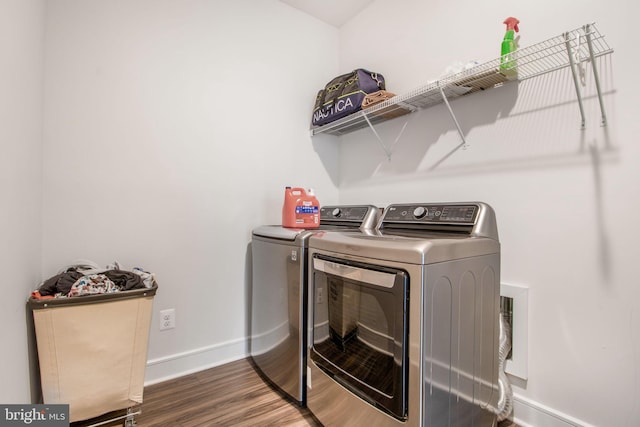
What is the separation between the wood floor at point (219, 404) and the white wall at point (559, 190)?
0.41 metres

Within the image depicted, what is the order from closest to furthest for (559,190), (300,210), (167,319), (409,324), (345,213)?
1. (409,324)
2. (559,190)
3. (167,319)
4. (300,210)
5. (345,213)

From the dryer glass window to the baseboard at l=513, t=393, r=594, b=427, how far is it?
83 centimetres

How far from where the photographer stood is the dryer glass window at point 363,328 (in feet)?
3.34

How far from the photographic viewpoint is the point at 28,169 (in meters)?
1.19

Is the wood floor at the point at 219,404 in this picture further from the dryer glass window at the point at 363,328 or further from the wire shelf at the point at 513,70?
the wire shelf at the point at 513,70

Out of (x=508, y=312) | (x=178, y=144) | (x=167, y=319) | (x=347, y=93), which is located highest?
(x=347, y=93)

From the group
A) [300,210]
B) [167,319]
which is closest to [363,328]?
[300,210]

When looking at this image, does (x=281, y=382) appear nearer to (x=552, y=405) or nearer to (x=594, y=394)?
(x=552, y=405)

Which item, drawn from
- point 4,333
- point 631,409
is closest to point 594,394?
point 631,409

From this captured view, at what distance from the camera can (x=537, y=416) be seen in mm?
1378

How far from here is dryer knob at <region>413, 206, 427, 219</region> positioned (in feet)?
5.03

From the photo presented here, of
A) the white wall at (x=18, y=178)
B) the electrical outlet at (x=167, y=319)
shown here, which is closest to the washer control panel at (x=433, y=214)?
the electrical outlet at (x=167, y=319)

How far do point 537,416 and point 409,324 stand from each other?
38.1 inches

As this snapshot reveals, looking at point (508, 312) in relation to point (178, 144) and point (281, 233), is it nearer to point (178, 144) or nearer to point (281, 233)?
point (281, 233)
